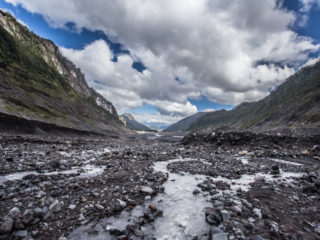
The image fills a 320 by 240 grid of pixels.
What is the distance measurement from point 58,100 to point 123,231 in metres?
95.9

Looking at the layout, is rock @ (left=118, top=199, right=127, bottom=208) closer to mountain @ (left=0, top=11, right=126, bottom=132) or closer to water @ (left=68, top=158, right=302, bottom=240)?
water @ (left=68, top=158, right=302, bottom=240)

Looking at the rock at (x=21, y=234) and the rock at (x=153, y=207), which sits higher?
the rock at (x=153, y=207)

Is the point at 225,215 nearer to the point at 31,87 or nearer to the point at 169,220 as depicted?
the point at 169,220

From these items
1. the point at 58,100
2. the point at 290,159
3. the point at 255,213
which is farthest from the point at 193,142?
the point at 58,100

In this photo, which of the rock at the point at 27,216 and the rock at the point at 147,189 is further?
the rock at the point at 147,189

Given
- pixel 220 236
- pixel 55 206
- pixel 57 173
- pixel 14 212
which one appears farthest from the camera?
pixel 57 173

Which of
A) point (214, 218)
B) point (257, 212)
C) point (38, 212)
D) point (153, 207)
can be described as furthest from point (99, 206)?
point (257, 212)

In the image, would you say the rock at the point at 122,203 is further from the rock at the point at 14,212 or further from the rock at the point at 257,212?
the rock at the point at 257,212

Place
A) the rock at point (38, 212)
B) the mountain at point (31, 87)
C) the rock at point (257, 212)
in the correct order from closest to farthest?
the rock at point (38, 212) < the rock at point (257, 212) < the mountain at point (31, 87)

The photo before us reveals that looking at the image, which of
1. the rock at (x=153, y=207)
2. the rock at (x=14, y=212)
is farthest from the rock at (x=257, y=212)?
the rock at (x=14, y=212)

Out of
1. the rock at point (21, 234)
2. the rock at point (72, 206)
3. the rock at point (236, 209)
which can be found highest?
the rock at point (236, 209)

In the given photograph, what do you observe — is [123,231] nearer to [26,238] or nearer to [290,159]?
[26,238]

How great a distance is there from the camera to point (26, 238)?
473 cm

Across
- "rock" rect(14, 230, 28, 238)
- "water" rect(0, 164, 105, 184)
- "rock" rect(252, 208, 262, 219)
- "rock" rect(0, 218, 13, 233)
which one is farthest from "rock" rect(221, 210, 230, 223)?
"water" rect(0, 164, 105, 184)
